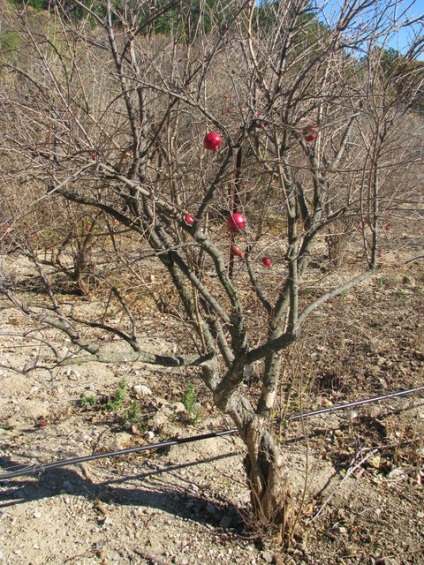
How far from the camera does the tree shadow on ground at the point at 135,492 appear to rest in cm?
294

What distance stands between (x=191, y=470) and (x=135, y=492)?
37 centimetres

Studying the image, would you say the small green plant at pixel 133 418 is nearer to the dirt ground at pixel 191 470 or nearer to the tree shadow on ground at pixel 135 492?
the dirt ground at pixel 191 470

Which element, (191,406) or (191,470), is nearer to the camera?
(191,470)

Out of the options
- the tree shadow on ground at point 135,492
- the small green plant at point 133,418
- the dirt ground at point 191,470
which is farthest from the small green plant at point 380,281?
the tree shadow on ground at point 135,492

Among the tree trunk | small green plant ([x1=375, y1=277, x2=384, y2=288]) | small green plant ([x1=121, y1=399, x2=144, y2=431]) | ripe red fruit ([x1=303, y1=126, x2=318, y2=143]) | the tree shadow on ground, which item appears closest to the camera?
ripe red fruit ([x1=303, y1=126, x2=318, y2=143])

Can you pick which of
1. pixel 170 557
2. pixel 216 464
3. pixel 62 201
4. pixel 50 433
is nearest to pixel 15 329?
pixel 62 201

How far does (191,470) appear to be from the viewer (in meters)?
3.27

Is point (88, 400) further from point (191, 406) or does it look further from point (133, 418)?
point (191, 406)

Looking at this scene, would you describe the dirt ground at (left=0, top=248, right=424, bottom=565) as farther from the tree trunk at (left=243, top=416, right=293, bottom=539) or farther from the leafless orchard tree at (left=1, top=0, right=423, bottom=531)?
the leafless orchard tree at (left=1, top=0, right=423, bottom=531)

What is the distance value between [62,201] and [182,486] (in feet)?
9.44

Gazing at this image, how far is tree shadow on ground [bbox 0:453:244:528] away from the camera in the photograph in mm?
2941

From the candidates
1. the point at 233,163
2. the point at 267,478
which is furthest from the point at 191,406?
the point at 233,163

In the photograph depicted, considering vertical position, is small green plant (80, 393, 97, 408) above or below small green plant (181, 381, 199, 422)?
below

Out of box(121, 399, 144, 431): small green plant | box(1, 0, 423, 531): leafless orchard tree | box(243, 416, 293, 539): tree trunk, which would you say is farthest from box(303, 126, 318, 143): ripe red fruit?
box(121, 399, 144, 431): small green plant
